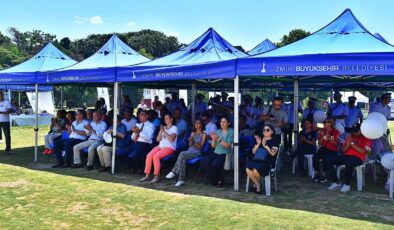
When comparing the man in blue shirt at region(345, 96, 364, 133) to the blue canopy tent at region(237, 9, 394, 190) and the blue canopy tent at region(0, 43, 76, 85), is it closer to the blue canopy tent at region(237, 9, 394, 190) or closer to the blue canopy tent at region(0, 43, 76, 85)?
the blue canopy tent at region(237, 9, 394, 190)

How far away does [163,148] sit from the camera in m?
7.87

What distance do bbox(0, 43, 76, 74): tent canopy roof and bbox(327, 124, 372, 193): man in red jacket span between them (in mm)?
7500

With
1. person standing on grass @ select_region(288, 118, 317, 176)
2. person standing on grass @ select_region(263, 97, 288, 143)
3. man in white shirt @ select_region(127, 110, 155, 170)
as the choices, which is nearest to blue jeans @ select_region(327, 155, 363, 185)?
person standing on grass @ select_region(288, 118, 317, 176)

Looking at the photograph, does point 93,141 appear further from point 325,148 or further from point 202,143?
point 325,148

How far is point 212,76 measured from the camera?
23.3ft

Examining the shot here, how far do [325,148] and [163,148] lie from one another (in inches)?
120

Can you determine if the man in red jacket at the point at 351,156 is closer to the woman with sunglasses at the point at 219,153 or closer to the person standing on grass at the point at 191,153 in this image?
the woman with sunglasses at the point at 219,153

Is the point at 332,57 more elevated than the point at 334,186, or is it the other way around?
the point at 332,57

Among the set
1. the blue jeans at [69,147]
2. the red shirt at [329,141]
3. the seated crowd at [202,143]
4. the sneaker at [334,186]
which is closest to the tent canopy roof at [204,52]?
the seated crowd at [202,143]

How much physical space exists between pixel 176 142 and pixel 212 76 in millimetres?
1658

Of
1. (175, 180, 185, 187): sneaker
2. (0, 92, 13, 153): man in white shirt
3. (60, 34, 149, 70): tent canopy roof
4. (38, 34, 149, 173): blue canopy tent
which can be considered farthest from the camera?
(0, 92, 13, 153): man in white shirt

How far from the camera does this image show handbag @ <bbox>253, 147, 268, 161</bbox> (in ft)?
21.7

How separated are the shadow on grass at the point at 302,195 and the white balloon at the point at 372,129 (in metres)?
0.96

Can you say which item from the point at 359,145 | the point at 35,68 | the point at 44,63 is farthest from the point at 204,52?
the point at 44,63
